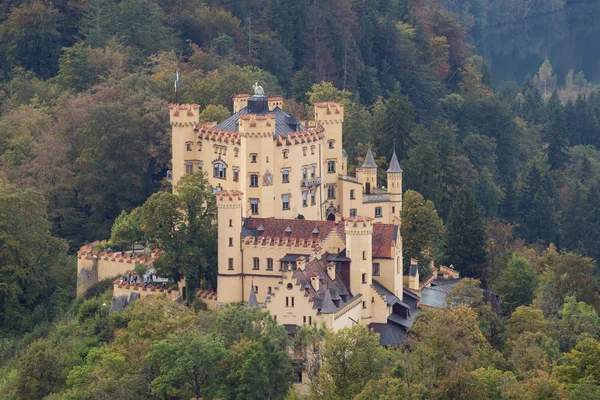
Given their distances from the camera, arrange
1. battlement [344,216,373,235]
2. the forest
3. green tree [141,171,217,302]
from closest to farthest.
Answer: the forest, battlement [344,216,373,235], green tree [141,171,217,302]

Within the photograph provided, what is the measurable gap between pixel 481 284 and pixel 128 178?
24.9m

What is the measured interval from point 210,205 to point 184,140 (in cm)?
838

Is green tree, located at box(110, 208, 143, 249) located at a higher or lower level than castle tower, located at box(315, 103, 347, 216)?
lower

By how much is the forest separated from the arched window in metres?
4.41

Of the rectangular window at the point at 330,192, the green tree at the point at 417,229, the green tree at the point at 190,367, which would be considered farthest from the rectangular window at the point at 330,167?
the green tree at the point at 190,367

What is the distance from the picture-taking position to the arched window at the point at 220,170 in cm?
10828

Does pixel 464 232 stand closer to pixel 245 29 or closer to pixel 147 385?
pixel 147 385

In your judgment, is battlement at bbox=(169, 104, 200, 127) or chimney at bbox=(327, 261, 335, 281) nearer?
chimney at bbox=(327, 261, 335, 281)

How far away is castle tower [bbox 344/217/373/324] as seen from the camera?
3861 inches

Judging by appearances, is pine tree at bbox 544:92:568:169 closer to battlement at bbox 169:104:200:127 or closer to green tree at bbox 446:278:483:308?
battlement at bbox 169:104:200:127

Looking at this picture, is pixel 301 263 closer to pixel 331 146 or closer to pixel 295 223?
pixel 295 223

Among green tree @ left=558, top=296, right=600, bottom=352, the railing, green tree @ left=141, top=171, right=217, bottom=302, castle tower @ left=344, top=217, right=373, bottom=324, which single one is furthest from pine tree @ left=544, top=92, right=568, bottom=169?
the railing

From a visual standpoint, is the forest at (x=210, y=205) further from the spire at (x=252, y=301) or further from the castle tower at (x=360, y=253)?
the castle tower at (x=360, y=253)

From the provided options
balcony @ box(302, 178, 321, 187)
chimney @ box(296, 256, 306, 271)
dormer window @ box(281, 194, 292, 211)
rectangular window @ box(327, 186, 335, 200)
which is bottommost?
chimney @ box(296, 256, 306, 271)
